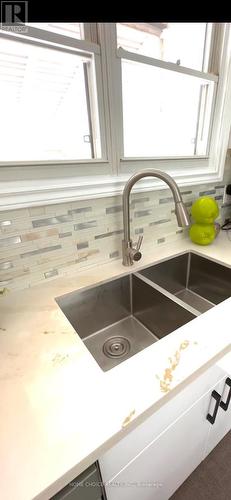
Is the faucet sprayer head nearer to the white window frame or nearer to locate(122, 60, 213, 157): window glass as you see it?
the white window frame

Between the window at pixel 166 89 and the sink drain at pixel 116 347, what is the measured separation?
2.56 feet

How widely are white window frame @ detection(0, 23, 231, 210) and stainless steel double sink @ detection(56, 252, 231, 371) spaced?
1.20ft

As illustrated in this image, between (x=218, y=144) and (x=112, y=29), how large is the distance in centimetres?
72

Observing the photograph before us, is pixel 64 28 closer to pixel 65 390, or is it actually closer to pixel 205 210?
pixel 205 210

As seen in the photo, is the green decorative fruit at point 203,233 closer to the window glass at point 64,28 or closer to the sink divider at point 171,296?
the sink divider at point 171,296

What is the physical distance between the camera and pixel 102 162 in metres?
0.85

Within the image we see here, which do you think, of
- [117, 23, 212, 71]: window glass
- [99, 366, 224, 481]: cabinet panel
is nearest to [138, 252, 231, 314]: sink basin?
[99, 366, 224, 481]: cabinet panel

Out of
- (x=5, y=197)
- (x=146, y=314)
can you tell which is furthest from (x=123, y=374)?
(x=5, y=197)

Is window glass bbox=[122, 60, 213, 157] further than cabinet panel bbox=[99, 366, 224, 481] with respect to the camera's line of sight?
Yes

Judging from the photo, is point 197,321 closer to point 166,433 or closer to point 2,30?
point 166,433

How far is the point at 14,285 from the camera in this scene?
768 millimetres

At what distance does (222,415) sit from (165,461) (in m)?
0.31

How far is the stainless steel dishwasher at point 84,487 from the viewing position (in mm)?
371

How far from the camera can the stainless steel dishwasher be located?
371mm
